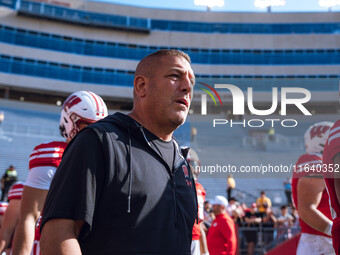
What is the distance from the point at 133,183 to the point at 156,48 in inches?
1432

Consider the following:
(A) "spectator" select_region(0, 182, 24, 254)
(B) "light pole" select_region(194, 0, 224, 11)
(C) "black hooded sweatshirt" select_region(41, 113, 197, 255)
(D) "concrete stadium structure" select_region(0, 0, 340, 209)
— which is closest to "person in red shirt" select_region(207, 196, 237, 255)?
(A) "spectator" select_region(0, 182, 24, 254)

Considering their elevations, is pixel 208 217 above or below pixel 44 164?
above

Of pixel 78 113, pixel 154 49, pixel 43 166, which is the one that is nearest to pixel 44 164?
pixel 43 166

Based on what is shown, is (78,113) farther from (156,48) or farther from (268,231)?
(156,48)

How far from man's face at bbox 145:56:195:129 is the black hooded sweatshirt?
15cm

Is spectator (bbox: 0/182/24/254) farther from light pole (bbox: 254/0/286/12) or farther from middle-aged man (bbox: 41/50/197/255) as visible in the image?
light pole (bbox: 254/0/286/12)

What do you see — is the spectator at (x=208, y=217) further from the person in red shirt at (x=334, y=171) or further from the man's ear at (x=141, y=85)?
the man's ear at (x=141, y=85)

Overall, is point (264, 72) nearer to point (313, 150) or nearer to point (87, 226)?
point (313, 150)

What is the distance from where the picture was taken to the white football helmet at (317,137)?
3.67 metres

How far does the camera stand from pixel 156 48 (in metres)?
37.2

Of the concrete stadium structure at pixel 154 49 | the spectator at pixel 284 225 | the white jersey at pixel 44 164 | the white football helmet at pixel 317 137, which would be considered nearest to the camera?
the white jersey at pixel 44 164

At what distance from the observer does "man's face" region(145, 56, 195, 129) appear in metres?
1.85

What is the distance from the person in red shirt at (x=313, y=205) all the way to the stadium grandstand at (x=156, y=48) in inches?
1077

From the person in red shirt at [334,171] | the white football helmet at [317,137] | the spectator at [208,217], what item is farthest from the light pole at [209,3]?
the person in red shirt at [334,171]
